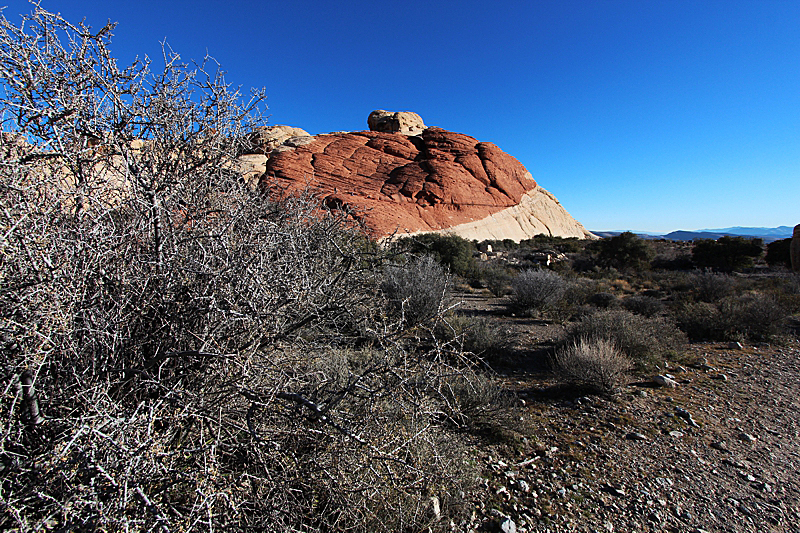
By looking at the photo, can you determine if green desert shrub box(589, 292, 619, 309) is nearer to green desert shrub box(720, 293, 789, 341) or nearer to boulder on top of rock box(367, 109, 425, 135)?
green desert shrub box(720, 293, 789, 341)

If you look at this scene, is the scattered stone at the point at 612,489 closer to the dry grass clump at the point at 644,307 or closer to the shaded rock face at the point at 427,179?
the dry grass clump at the point at 644,307

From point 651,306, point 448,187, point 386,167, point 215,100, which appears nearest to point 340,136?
point 386,167

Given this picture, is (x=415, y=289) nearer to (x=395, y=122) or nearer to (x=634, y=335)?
(x=634, y=335)

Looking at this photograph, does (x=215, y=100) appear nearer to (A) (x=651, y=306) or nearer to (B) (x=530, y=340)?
(B) (x=530, y=340)

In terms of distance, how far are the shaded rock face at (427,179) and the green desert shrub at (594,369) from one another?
1674cm

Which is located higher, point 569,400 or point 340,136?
point 340,136

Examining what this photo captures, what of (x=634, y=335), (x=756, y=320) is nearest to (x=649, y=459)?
(x=634, y=335)

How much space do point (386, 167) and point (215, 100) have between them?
25.8m

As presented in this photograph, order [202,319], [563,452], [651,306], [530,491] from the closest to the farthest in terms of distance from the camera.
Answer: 1. [202,319]
2. [530,491]
3. [563,452]
4. [651,306]

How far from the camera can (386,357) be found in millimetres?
1825

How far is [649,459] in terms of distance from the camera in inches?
112

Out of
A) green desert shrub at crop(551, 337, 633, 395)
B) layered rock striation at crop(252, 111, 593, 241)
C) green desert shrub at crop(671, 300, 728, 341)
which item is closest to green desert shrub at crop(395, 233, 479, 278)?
layered rock striation at crop(252, 111, 593, 241)

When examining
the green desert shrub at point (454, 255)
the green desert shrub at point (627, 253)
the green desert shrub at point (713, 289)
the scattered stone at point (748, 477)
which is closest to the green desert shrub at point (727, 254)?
the green desert shrub at point (627, 253)

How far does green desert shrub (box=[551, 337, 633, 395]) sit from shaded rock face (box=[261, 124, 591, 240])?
1674cm
